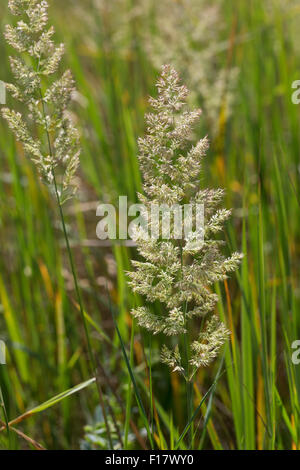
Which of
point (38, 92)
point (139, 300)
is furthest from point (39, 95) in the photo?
point (139, 300)

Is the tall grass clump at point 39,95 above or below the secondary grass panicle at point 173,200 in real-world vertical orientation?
above

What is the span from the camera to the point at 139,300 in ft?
3.76

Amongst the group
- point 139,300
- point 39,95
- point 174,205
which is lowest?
point 139,300

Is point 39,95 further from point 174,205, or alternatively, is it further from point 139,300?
point 139,300

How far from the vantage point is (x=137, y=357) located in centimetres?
150

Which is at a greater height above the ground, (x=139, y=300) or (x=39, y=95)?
(x=39, y=95)

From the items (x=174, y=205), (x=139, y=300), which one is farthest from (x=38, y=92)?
(x=139, y=300)

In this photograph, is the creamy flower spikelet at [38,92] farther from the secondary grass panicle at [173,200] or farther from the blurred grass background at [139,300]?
the blurred grass background at [139,300]

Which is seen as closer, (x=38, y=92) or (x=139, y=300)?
(x=38, y=92)

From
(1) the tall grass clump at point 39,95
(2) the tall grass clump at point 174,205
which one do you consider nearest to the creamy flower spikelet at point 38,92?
(1) the tall grass clump at point 39,95

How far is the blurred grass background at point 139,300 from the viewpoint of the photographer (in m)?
0.99

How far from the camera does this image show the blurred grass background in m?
0.99

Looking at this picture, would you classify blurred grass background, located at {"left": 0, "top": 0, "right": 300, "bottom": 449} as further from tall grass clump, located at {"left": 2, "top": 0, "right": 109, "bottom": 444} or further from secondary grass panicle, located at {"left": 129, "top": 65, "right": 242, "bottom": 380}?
tall grass clump, located at {"left": 2, "top": 0, "right": 109, "bottom": 444}

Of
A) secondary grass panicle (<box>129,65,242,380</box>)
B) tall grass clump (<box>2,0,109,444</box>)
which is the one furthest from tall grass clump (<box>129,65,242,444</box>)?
tall grass clump (<box>2,0,109,444</box>)
